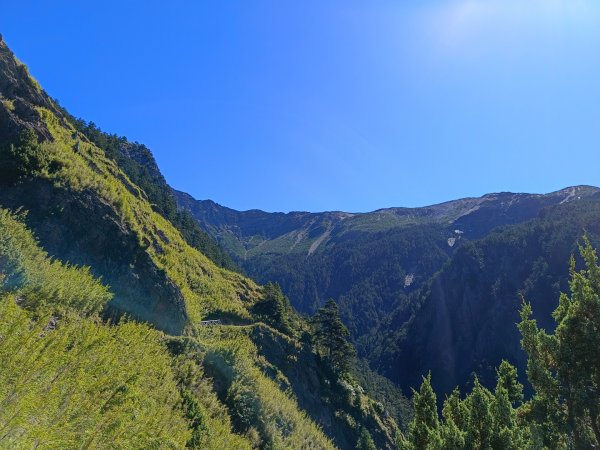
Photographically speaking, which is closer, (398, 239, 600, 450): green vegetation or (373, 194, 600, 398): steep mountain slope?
(398, 239, 600, 450): green vegetation

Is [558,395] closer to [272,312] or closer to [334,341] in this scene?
[272,312]

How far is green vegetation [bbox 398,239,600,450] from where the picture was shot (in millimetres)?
10672

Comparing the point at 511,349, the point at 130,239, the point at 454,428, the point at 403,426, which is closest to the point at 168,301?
the point at 130,239

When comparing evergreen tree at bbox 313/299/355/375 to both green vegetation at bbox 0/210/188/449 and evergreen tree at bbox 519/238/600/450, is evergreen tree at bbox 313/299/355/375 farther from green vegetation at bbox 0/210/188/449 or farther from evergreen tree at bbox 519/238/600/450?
evergreen tree at bbox 519/238/600/450

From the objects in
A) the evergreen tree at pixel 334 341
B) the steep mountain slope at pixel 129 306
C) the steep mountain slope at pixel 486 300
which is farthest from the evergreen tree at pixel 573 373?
the steep mountain slope at pixel 486 300

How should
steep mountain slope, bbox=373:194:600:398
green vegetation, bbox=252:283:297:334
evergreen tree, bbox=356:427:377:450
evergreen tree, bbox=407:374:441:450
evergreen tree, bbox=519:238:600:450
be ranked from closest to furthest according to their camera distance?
1. evergreen tree, bbox=519:238:600:450
2. evergreen tree, bbox=407:374:441:450
3. evergreen tree, bbox=356:427:377:450
4. green vegetation, bbox=252:283:297:334
5. steep mountain slope, bbox=373:194:600:398

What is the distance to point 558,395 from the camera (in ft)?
36.5

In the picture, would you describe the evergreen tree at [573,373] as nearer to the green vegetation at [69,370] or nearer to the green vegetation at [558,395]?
the green vegetation at [558,395]

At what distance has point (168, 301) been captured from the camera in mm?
25656

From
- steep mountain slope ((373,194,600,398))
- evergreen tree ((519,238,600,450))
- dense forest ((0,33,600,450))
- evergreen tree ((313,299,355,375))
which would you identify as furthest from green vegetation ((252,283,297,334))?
steep mountain slope ((373,194,600,398))

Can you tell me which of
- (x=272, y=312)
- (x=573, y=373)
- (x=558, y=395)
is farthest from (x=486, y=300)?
(x=573, y=373)

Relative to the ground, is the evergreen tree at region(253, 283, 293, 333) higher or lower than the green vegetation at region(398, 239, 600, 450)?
lower

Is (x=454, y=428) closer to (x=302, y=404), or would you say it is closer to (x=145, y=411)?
(x=145, y=411)

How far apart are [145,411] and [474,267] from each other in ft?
576
